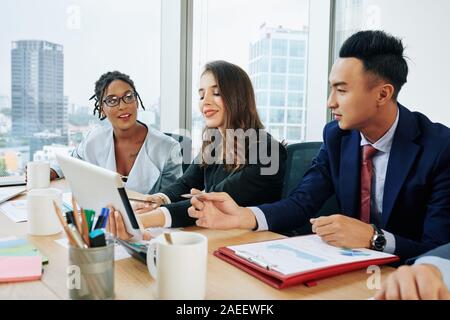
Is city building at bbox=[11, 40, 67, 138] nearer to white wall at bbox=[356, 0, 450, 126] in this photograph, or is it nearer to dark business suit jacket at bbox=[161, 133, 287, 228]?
dark business suit jacket at bbox=[161, 133, 287, 228]

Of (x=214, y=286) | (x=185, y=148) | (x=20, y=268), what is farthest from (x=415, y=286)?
(x=185, y=148)

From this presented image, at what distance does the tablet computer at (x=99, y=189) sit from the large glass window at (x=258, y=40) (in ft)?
5.71

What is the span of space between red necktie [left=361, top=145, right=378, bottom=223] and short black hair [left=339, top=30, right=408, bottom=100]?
0.69 ft

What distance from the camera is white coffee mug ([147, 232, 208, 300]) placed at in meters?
0.67

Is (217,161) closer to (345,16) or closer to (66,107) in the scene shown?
(66,107)

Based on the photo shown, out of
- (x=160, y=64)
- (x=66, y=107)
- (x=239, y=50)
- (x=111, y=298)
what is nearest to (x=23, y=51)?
Answer: (x=66, y=107)

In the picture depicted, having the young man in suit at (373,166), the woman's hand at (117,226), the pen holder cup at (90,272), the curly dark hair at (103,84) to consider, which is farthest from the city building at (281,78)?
the pen holder cup at (90,272)

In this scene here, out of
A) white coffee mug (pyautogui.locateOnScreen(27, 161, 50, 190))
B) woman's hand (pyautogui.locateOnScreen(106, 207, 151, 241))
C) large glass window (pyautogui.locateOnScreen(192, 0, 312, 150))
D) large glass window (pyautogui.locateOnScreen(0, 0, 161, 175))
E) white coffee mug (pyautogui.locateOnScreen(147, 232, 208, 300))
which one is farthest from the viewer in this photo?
large glass window (pyautogui.locateOnScreen(192, 0, 312, 150))

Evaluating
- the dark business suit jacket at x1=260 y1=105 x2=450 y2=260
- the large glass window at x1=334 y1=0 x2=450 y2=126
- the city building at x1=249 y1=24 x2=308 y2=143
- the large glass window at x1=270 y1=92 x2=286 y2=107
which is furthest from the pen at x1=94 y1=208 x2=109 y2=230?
the large glass window at x1=270 y1=92 x2=286 y2=107

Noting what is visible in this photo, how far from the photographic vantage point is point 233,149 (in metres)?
1.62

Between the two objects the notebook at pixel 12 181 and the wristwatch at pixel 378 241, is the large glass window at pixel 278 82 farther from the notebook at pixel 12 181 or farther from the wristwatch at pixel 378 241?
the wristwatch at pixel 378 241

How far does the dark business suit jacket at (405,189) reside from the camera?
1.23 meters

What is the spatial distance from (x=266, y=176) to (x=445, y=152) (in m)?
0.59

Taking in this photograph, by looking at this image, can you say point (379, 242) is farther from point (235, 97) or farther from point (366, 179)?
point (235, 97)
